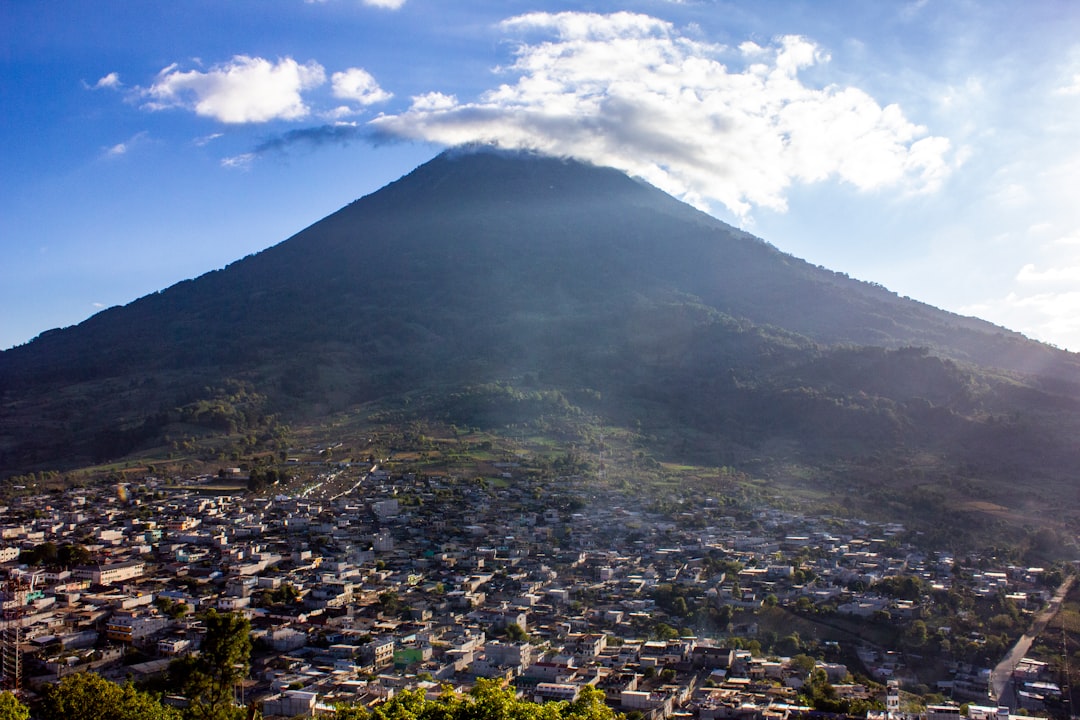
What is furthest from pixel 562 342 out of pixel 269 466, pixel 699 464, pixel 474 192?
pixel 474 192

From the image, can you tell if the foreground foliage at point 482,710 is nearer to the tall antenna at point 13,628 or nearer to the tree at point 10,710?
the tree at point 10,710

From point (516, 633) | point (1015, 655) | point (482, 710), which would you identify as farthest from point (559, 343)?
point (482, 710)

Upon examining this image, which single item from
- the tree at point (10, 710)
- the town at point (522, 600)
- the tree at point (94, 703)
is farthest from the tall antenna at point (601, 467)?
the tree at point (10, 710)

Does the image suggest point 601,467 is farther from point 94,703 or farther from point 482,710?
point 482,710

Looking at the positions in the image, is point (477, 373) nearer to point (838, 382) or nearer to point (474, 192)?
point (838, 382)

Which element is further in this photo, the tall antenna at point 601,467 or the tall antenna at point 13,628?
the tall antenna at point 601,467

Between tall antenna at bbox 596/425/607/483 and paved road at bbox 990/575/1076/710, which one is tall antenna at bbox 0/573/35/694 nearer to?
paved road at bbox 990/575/1076/710
